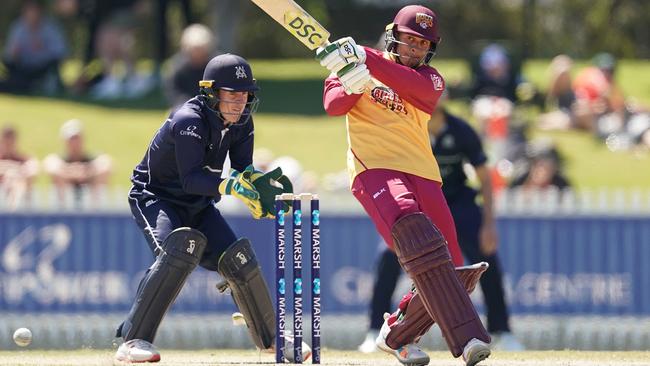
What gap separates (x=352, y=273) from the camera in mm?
13391

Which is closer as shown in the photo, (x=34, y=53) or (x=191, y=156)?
(x=191, y=156)

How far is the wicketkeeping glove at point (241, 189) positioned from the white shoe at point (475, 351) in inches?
52.5

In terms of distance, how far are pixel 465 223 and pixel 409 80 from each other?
13.3 feet

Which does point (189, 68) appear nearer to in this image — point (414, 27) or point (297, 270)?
point (414, 27)

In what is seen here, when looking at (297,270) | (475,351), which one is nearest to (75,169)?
(297,270)

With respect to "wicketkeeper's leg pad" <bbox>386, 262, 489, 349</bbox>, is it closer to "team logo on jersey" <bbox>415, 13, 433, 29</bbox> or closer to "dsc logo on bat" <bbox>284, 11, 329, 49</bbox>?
"team logo on jersey" <bbox>415, 13, 433, 29</bbox>

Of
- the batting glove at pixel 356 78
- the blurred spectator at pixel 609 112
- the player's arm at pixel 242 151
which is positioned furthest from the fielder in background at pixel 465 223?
the blurred spectator at pixel 609 112

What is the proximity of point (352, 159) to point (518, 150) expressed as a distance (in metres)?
8.83

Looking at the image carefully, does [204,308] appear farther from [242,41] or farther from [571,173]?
[242,41]

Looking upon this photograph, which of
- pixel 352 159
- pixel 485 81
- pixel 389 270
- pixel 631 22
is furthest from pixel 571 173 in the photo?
pixel 631 22

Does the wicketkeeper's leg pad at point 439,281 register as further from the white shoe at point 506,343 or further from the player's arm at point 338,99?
the white shoe at point 506,343

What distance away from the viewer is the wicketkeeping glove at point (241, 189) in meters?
8.03

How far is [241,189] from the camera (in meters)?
8.04

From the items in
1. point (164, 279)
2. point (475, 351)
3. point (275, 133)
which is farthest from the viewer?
point (275, 133)
